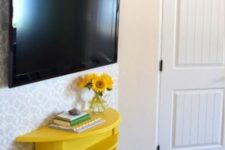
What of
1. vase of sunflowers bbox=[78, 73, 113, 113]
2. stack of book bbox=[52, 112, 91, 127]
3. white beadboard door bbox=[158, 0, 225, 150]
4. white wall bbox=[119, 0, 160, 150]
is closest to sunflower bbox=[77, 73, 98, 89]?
vase of sunflowers bbox=[78, 73, 113, 113]

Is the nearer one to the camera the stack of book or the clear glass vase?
the stack of book

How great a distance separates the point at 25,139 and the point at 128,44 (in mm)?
1294

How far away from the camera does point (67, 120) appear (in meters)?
2.22

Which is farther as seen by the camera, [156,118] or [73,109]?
[156,118]

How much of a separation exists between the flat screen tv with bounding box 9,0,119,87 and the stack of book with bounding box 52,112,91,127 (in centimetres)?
27

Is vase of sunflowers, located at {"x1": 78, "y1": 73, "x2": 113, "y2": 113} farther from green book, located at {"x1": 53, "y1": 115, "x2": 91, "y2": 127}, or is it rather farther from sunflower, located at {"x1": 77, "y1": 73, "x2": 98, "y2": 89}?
green book, located at {"x1": 53, "y1": 115, "x2": 91, "y2": 127}

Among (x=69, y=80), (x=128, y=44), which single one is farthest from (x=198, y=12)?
(x=69, y=80)

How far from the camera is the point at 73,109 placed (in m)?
2.38

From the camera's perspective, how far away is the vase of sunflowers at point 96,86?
99.4 inches

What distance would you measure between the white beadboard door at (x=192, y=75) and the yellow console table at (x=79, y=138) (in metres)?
0.84

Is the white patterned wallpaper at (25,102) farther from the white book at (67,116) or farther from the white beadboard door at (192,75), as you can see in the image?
the white beadboard door at (192,75)

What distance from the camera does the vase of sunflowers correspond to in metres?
2.53

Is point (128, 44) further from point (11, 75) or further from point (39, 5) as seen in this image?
point (11, 75)

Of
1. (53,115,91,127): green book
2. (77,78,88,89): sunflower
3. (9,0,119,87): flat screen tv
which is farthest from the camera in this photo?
(77,78,88,89): sunflower
